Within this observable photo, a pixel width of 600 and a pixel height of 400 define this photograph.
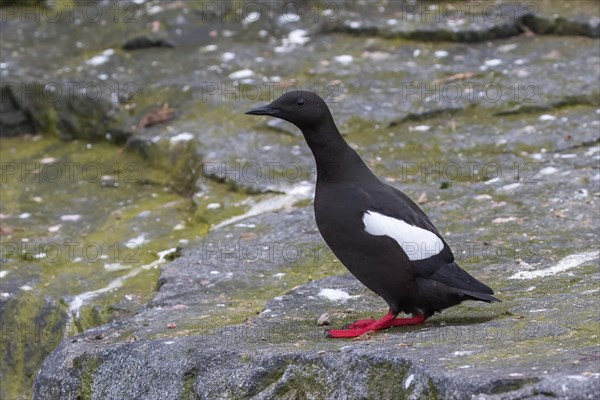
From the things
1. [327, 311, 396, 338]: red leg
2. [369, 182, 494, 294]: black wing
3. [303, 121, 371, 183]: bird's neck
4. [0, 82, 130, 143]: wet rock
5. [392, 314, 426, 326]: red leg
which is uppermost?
[303, 121, 371, 183]: bird's neck

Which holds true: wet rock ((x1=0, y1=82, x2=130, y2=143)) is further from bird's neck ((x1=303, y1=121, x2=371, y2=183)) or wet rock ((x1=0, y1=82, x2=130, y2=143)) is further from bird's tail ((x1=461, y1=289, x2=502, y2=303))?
bird's tail ((x1=461, y1=289, x2=502, y2=303))

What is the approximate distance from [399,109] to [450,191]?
58.1 inches

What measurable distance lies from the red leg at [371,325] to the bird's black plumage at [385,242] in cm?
2

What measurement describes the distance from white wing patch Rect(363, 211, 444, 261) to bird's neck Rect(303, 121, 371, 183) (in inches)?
13.5

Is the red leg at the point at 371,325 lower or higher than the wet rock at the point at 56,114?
higher

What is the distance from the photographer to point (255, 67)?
8883 mm

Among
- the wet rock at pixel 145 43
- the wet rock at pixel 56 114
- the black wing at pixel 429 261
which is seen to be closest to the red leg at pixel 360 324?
the black wing at pixel 429 261

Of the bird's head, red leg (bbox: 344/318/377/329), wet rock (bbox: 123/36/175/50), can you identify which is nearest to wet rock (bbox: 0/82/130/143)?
wet rock (bbox: 123/36/175/50)

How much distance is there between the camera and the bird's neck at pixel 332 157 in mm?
4973

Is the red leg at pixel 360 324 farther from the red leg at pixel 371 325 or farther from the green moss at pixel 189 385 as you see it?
the green moss at pixel 189 385

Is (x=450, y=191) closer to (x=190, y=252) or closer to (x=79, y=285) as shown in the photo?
(x=190, y=252)

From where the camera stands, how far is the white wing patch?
15.3 ft

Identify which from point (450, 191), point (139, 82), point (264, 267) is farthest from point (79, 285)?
point (139, 82)

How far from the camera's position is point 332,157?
499 cm
